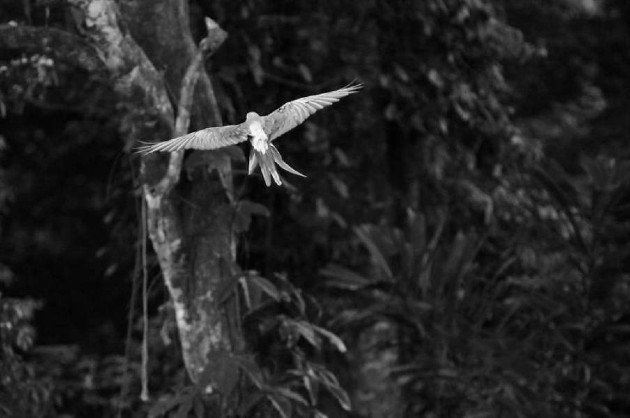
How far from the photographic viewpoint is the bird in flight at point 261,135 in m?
2.56

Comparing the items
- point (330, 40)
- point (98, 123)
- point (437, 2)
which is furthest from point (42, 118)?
point (437, 2)

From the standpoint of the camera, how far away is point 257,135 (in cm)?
256

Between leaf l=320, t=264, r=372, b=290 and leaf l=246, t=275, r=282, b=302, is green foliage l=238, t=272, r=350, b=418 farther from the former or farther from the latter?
leaf l=320, t=264, r=372, b=290

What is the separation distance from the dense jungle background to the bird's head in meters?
0.73

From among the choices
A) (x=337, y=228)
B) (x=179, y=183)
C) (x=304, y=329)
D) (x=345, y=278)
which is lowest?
Answer: (x=337, y=228)

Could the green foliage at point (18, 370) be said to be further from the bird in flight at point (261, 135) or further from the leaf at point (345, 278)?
the bird in flight at point (261, 135)

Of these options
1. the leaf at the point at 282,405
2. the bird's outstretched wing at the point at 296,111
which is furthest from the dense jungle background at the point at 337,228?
the bird's outstretched wing at the point at 296,111

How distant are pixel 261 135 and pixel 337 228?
2.25 meters

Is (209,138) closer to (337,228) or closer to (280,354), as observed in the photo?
(280,354)

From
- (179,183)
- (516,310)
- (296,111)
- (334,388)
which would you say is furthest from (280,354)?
(296,111)

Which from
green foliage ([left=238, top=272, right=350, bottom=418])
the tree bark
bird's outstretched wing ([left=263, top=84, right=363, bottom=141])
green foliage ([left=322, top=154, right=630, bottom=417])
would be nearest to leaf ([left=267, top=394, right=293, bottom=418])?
green foliage ([left=238, top=272, right=350, bottom=418])

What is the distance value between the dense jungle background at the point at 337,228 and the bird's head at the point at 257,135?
732mm

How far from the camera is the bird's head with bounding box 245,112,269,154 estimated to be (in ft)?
8.34

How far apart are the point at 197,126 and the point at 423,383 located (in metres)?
1.68
